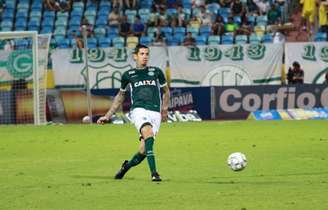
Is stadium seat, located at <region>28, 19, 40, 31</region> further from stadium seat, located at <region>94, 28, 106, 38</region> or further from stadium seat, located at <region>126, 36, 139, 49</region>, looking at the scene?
stadium seat, located at <region>126, 36, 139, 49</region>

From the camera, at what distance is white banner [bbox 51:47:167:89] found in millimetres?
34062

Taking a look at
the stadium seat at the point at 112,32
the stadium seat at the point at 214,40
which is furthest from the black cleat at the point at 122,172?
the stadium seat at the point at 112,32

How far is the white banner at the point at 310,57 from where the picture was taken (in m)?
34.1

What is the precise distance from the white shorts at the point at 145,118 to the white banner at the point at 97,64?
1942 centimetres

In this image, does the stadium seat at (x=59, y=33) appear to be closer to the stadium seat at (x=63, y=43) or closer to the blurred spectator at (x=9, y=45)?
the stadium seat at (x=63, y=43)

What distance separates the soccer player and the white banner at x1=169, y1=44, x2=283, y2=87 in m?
19.1

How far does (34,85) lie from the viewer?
30578mm

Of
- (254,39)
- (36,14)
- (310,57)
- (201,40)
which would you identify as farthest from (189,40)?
(36,14)

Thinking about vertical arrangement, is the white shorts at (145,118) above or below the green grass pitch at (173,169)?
above

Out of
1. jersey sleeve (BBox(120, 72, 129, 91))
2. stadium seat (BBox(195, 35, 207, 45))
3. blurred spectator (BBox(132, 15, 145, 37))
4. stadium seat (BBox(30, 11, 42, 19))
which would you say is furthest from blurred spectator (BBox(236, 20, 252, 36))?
jersey sleeve (BBox(120, 72, 129, 91))

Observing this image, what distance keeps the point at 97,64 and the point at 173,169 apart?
1818 cm

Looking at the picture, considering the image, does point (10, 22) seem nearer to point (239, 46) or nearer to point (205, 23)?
point (205, 23)

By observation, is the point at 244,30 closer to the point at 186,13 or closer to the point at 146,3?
the point at 186,13

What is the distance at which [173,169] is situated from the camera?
16.4 metres
